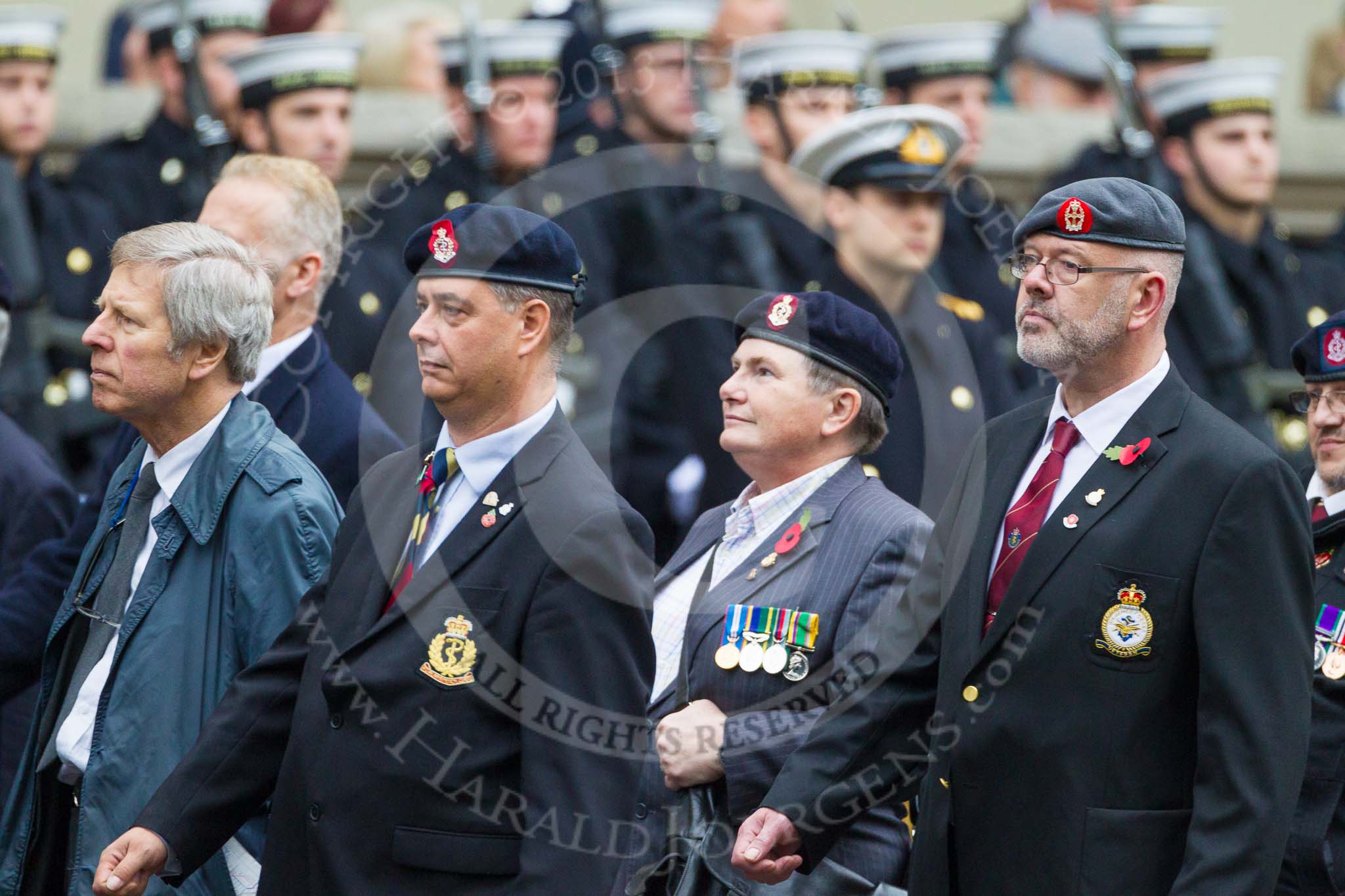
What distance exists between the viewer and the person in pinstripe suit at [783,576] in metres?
4.27

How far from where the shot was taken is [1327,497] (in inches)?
183

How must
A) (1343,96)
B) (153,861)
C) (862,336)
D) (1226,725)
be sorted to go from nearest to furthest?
(1226,725)
(153,861)
(862,336)
(1343,96)

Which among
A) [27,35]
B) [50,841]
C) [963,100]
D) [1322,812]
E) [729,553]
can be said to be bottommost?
[50,841]

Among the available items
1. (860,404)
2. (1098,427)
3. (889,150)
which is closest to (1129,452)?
(1098,427)

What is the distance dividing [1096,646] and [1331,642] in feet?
3.11

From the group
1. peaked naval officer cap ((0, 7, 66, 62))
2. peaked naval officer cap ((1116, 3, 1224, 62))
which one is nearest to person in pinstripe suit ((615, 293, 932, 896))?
peaked naval officer cap ((0, 7, 66, 62))

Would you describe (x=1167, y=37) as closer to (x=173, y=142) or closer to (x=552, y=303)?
(x=173, y=142)

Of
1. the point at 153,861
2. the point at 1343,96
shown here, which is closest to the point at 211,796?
the point at 153,861

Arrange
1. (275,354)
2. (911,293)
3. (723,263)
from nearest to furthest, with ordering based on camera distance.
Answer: (275,354) → (911,293) → (723,263)

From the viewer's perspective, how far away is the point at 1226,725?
359 centimetres

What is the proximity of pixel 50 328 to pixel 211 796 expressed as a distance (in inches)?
149

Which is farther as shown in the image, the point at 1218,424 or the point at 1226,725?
the point at 1218,424

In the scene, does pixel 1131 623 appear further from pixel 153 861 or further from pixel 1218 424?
pixel 153 861

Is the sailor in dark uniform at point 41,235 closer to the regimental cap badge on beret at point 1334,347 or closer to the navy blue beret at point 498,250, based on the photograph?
the navy blue beret at point 498,250
